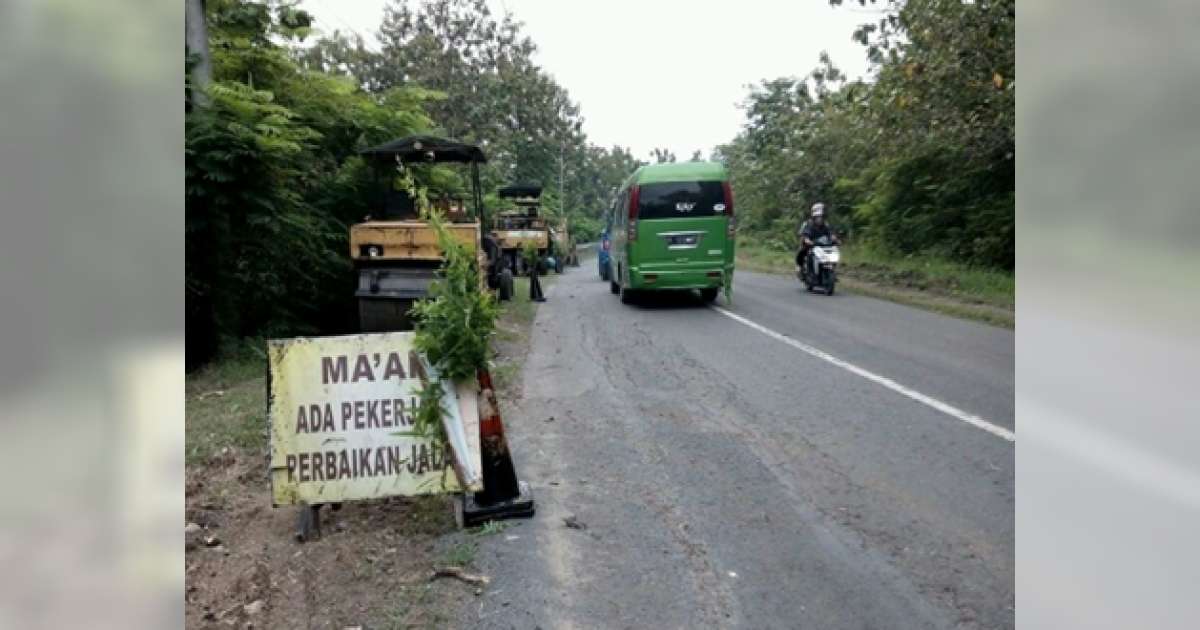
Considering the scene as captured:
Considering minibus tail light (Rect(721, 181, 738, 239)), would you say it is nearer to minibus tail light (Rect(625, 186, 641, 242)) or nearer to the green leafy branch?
minibus tail light (Rect(625, 186, 641, 242))

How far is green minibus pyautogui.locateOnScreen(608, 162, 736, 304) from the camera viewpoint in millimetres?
15391

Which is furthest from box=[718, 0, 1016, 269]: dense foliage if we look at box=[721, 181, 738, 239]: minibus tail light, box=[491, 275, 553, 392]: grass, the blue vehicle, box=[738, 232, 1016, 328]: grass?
the blue vehicle

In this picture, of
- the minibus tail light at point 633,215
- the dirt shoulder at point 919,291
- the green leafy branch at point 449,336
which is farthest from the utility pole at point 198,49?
the dirt shoulder at point 919,291

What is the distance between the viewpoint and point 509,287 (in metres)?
18.4

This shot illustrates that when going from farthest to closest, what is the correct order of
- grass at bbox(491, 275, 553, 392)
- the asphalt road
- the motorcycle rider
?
the motorcycle rider → grass at bbox(491, 275, 553, 392) → the asphalt road

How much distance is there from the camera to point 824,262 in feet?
55.6

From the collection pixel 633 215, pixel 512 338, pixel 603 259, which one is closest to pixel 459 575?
pixel 512 338

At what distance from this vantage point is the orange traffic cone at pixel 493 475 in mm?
4875

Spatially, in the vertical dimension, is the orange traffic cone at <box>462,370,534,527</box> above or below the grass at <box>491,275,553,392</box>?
below

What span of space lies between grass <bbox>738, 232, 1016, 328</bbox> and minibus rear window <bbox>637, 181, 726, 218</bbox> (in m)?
3.85

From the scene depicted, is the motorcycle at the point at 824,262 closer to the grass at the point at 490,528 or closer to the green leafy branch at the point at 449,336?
the green leafy branch at the point at 449,336
